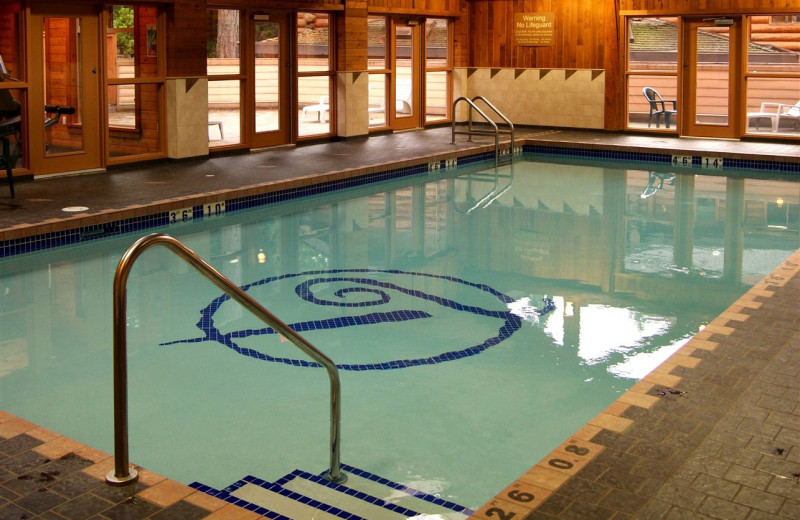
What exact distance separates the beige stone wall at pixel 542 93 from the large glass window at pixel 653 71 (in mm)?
535

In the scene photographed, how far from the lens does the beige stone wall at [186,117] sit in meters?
11.1

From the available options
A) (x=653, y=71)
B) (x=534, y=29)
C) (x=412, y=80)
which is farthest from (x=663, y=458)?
(x=534, y=29)

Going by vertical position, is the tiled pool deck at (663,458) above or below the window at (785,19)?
below

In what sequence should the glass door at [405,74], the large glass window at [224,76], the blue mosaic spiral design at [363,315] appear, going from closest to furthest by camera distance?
the blue mosaic spiral design at [363,315] → the large glass window at [224,76] → the glass door at [405,74]

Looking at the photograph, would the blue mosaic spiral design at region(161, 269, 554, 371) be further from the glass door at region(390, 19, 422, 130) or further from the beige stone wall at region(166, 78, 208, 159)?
the glass door at region(390, 19, 422, 130)

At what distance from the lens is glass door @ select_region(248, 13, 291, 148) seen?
1238 cm

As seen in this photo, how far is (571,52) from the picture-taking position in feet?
50.2

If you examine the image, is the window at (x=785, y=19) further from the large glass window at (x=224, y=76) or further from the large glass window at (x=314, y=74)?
the large glass window at (x=224, y=76)

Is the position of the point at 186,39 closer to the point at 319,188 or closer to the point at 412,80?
the point at 319,188

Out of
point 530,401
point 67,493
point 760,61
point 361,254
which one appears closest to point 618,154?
point 760,61

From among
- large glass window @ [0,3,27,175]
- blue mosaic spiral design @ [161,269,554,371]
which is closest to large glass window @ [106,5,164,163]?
large glass window @ [0,3,27,175]

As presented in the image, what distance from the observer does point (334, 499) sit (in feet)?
11.7

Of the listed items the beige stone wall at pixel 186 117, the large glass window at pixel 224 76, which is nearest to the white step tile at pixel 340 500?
the beige stone wall at pixel 186 117

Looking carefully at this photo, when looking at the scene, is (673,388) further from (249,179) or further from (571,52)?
(571,52)
